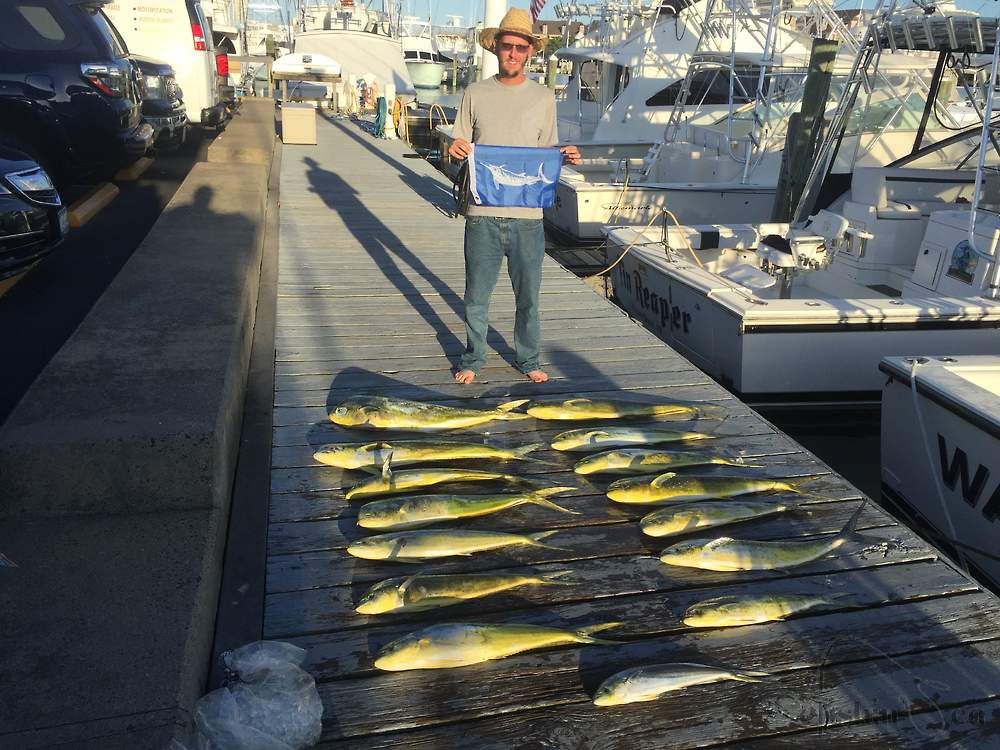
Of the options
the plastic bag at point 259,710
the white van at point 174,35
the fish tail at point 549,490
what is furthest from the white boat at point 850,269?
the white van at point 174,35

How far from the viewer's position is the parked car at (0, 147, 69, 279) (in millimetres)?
5293

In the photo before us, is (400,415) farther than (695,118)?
No

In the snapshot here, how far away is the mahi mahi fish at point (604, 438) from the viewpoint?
383cm

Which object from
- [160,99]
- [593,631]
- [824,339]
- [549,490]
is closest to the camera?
[593,631]

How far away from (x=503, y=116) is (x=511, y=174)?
34 centimetres

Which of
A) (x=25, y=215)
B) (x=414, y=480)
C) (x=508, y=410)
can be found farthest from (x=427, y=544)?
(x=25, y=215)

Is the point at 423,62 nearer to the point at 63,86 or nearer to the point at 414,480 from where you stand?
the point at 63,86

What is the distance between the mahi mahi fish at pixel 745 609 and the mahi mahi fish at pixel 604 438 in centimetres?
119

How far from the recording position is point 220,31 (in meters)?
35.7

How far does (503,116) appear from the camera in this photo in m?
4.24

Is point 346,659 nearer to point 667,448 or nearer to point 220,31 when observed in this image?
point 667,448

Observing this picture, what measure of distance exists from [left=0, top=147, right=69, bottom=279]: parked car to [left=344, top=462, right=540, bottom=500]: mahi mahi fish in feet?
11.8

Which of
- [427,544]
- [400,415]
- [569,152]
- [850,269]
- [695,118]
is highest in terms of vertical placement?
[695,118]

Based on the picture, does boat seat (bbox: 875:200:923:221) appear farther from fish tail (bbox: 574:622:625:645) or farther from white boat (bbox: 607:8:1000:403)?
fish tail (bbox: 574:622:625:645)
